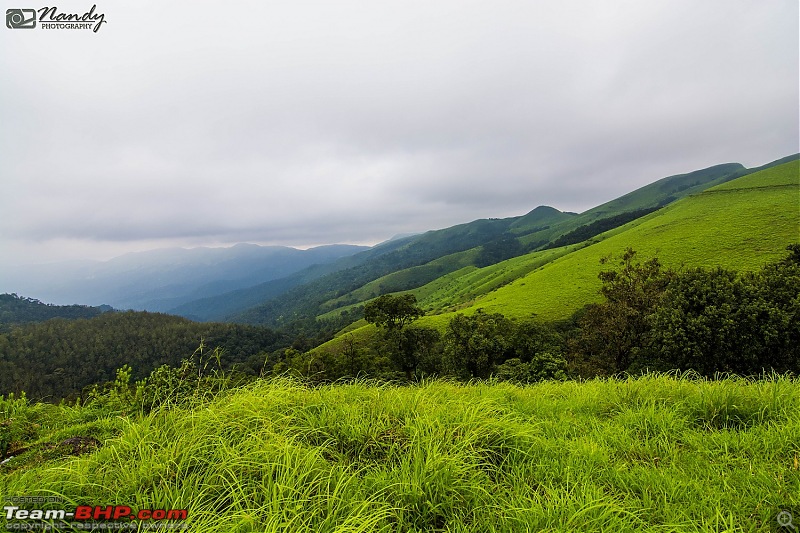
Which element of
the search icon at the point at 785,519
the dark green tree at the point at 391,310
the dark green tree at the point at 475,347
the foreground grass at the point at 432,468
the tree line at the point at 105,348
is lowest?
the tree line at the point at 105,348

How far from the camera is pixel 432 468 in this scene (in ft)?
10.3

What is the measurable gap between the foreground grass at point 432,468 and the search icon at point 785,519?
60 millimetres

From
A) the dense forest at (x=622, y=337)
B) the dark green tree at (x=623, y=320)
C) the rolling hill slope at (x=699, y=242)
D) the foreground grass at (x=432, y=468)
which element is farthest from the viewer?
the rolling hill slope at (x=699, y=242)

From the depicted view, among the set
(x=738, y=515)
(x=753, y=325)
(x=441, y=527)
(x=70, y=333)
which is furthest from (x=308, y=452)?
(x=70, y=333)

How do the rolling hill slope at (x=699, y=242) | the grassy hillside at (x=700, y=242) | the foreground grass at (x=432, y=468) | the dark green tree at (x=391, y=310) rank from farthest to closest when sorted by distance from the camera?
1. the rolling hill slope at (x=699, y=242)
2. the grassy hillside at (x=700, y=242)
3. the dark green tree at (x=391, y=310)
4. the foreground grass at (x=432, y=468)

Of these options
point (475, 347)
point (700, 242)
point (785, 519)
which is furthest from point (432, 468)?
point (700, 242)

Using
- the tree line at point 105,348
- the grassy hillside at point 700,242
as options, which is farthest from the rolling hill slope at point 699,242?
the tree line at point 105,348

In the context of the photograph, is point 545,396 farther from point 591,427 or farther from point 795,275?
point 795,275

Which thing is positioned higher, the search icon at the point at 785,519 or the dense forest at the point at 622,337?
the search icon at the point at 785,519

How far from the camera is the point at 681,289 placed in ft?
63.7

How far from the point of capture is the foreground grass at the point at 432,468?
106 inches

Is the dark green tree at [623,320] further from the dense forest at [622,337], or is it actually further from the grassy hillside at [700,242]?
the grassy hillside at [700,242]

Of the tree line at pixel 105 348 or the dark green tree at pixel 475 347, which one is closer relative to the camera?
the dark green tree at pixel 475 347

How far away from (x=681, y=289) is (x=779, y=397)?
18513 millimetres
